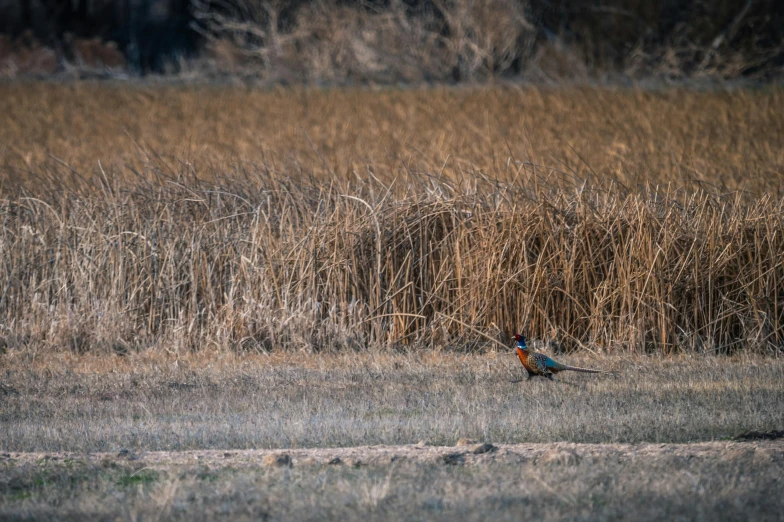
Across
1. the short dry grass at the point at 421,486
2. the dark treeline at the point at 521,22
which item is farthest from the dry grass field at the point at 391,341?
the dark treeline at the point at 521,22

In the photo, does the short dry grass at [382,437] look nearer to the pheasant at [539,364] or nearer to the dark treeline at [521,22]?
the pheasant at [539,364]

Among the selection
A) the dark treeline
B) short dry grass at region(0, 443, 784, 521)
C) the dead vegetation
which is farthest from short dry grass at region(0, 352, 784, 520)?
the dark treeline

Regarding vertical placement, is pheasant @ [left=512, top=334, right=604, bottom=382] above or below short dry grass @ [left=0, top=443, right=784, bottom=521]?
below

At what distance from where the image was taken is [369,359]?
27.3ft

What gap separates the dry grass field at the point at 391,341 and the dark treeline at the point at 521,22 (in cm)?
1340

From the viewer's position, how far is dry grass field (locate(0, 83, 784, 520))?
184 inches

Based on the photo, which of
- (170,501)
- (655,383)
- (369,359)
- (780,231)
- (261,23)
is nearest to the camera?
(170,501)

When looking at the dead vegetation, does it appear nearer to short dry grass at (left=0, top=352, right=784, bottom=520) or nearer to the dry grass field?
the dry grass field

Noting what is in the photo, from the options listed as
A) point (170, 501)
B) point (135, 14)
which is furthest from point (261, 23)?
point (170, 501)

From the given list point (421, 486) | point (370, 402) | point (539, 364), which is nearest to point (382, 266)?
point (539, 364)

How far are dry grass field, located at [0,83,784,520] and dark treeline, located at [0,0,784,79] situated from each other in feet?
44.0

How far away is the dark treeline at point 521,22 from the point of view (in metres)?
27.3

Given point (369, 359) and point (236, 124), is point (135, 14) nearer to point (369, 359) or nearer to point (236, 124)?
point (236, 124)

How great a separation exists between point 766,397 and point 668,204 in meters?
3.08
